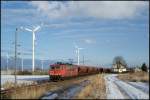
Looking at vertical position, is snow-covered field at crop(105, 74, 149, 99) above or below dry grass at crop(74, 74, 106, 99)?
below

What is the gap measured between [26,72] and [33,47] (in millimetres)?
46040

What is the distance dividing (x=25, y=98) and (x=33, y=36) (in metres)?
55.8

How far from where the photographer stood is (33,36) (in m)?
81.7

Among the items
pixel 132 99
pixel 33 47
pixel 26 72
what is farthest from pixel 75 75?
pixel 132 99

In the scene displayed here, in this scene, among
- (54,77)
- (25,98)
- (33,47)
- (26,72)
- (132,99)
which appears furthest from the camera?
(26,72)

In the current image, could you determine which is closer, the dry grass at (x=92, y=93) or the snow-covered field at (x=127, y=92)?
the dry grass at (x=92, y=93)

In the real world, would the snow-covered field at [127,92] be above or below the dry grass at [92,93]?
below

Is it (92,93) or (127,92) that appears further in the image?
(127,92)

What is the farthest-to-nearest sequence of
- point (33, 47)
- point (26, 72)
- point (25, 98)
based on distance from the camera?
point (26, 72) < point (33, 47) < point (25, 98)

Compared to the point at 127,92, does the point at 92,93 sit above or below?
above

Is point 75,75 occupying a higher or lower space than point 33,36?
lower

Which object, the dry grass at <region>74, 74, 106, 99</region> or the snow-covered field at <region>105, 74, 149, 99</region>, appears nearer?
the dry grass at <region>74, 74, 106, 99</region>

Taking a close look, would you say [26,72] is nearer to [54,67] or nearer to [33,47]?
[33,47]

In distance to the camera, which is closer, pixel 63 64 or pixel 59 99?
pixel 59 99
